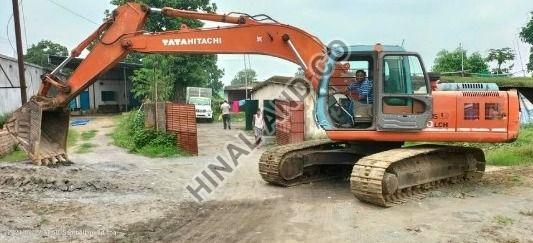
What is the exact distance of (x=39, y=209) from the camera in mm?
8383

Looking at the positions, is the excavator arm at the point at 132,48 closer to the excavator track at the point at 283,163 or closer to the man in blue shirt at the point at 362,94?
the man in blue shirt at the point at 362,94

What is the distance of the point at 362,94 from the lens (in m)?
9.68

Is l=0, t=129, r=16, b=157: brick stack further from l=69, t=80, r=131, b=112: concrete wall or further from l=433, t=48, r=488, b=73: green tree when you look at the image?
l=433, t=48, r=488, b=73: green tree

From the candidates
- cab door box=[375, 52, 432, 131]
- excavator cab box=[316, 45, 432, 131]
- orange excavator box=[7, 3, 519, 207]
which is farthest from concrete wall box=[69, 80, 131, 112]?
cab door box=[375, 52, 432, 131]

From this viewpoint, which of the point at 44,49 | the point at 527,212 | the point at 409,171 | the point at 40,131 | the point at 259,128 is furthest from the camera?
the point at 44,49

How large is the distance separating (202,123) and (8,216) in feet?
87.8

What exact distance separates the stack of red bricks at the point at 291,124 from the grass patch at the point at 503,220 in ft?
36.5

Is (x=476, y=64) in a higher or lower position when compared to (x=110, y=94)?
higher

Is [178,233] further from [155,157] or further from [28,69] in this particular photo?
[28,69]

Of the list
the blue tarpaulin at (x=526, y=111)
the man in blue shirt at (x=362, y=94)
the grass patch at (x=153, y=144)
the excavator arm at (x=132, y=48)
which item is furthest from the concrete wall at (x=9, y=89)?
the blue tarpaulin at (x=526, y=111)

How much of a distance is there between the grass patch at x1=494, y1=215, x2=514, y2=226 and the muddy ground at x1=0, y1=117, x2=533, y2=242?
1 cm

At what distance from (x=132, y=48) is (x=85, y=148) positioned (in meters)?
7.83

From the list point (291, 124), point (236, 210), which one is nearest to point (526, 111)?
point (291, 124)

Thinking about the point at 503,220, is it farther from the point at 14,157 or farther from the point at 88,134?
the point at 88,134
